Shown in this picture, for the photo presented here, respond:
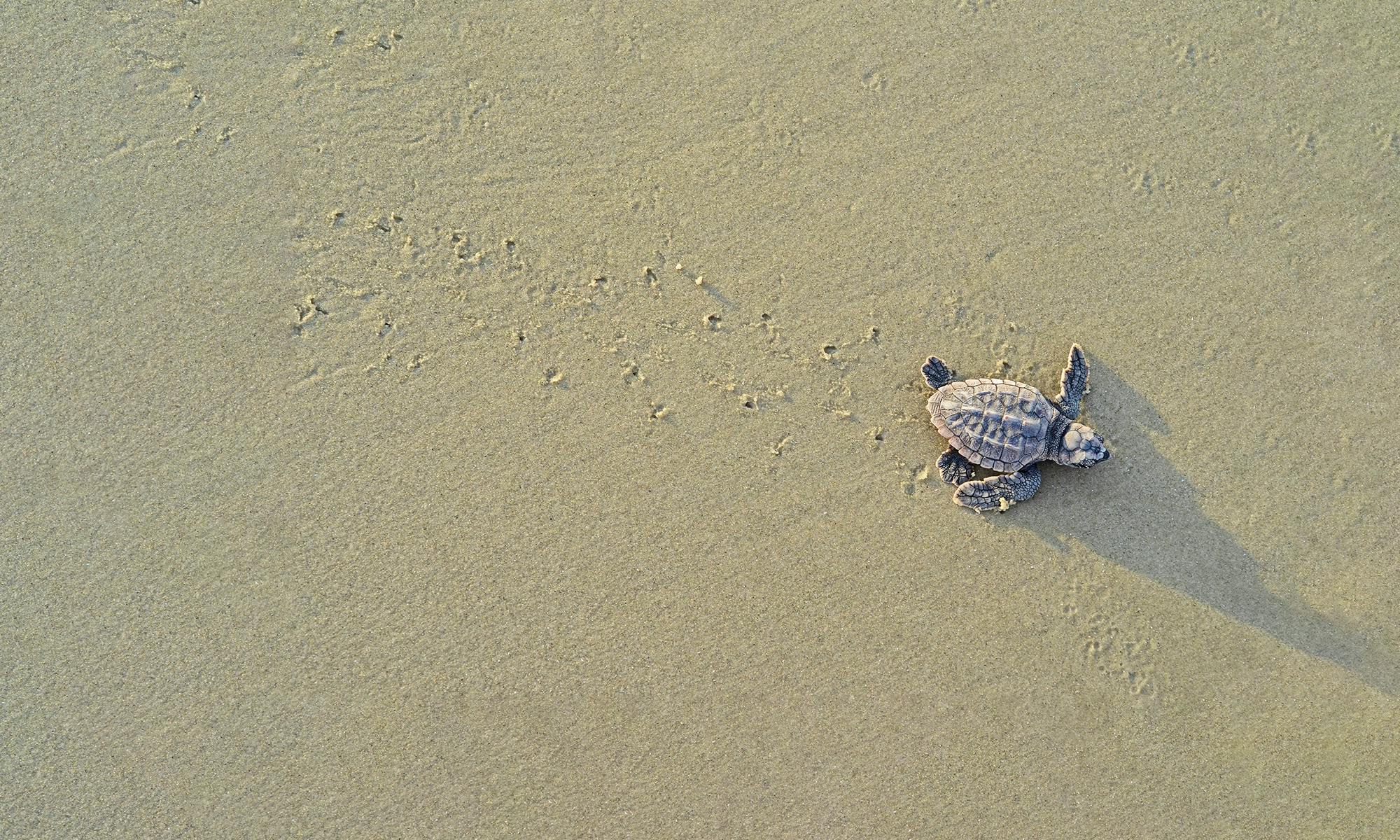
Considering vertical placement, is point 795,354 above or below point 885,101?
below

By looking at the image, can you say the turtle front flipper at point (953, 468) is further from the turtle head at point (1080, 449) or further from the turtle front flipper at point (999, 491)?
the turtle head at point (1080, 449)

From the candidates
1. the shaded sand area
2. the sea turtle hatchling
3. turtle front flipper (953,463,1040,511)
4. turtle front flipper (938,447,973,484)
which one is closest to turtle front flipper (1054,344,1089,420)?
the sea turtle hatchling

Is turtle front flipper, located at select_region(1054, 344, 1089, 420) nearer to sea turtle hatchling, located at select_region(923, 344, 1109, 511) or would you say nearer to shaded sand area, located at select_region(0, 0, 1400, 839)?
sea turtle hatchling, located at select_region(923, 344, 1109, 511)

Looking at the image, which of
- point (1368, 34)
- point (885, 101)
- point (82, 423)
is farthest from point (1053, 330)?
point (82, 423)

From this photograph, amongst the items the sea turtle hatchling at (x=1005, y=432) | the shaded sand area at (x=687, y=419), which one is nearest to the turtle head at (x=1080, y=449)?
the sea turtle hatchling at (x=1005, y=432)

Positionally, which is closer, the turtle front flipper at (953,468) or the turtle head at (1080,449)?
the turtle head at (1080,449)

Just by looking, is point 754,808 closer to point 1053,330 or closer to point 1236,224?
point 1053,330
